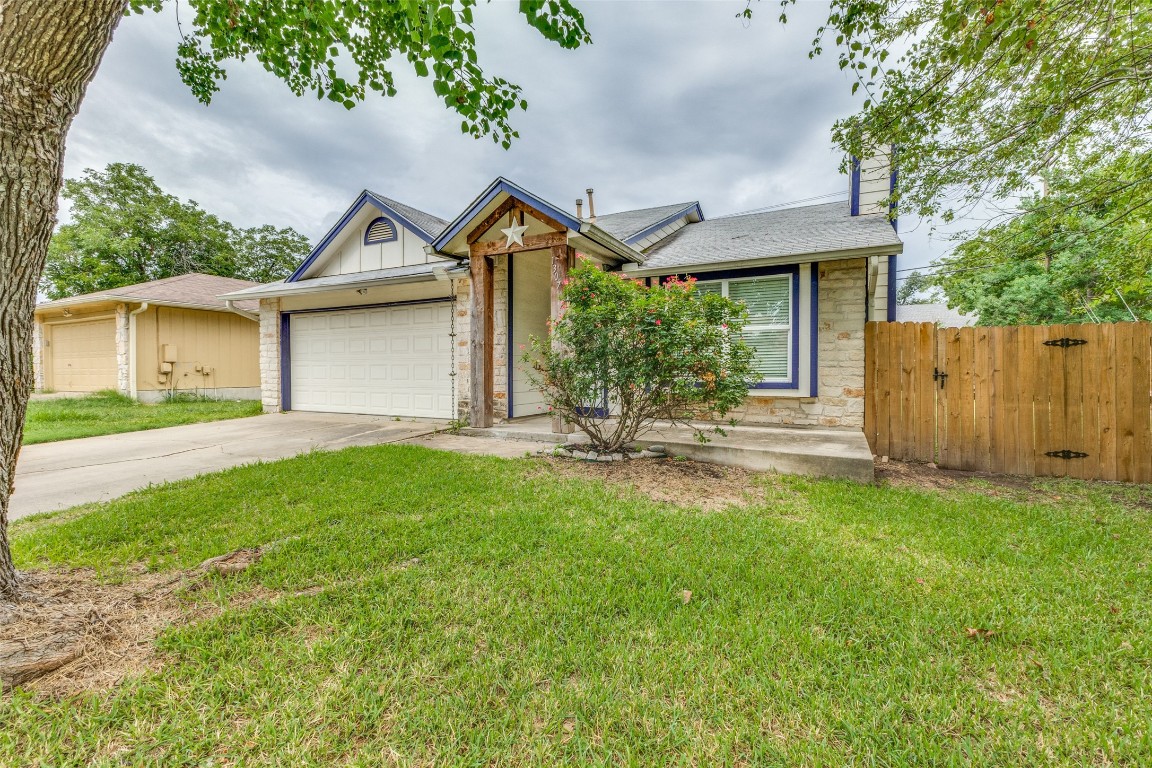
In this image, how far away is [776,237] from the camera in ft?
23.2

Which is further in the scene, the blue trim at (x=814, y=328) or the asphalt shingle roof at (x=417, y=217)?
the asphalt shingle roof at (x=417, y=217)

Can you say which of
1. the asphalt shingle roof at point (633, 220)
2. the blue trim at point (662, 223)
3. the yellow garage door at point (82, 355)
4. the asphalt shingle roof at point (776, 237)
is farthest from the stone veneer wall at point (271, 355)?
the asphalt shingle roof at point (776, 237)

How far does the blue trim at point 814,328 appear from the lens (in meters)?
6.14

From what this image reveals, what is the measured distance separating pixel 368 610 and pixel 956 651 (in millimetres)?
2686

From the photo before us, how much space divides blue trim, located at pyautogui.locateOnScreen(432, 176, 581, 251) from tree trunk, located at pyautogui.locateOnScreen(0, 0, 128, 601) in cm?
444

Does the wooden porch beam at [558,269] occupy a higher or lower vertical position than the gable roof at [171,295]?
lower

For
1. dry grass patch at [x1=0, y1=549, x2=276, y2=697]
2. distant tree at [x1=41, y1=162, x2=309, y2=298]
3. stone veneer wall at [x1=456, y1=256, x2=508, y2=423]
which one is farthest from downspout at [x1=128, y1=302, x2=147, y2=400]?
dry grass patch at [x1=0, y1=549, x2=276, y2=697]

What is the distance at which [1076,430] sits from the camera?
16.5 feet

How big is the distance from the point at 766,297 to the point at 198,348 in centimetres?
1569

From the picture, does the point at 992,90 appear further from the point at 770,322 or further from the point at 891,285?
the point at 770,322

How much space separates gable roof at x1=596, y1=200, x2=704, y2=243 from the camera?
834 centimetres

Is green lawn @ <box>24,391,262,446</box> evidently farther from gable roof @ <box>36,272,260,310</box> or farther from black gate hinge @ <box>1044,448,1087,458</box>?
black gate hinge @ <box>1044,448,1087,458</box>

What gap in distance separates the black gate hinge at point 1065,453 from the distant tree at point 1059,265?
9.76ft

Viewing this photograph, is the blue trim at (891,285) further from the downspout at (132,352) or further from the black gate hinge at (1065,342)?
the downspout at (132,352)
